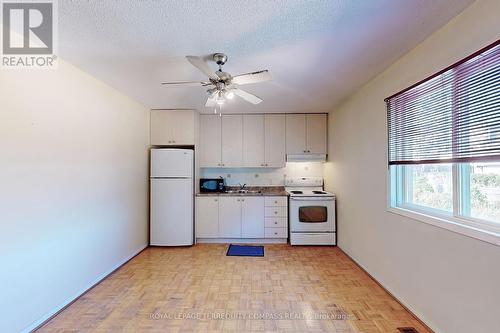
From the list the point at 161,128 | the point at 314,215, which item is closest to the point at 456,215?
the point at 314,215

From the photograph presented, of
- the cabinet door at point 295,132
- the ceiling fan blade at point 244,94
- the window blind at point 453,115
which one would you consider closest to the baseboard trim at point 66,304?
the ceiling fan blade at point 244,94

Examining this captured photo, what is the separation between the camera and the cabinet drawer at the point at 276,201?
4242 millimetres

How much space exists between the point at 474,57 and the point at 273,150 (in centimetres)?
316

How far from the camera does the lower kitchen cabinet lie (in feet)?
13.9

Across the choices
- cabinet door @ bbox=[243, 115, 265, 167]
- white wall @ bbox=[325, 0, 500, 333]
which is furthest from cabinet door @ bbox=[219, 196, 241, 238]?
white wall @ bbox=[325, 0, 500, 333]

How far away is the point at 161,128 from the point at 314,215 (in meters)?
2.95

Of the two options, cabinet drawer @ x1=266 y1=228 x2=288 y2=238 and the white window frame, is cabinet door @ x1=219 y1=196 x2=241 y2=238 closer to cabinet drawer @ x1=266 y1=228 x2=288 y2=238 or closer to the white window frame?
cabinet drawer @ x1=266 y1=228 x2=288 y2=238

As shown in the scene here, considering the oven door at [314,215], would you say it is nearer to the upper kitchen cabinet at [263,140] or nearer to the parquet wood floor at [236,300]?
the parquet wood floor at [236,300]

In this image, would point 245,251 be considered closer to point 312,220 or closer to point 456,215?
point 312,220

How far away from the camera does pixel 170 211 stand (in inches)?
158

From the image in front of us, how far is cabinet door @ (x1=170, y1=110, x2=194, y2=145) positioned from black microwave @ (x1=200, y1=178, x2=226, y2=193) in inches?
32.2

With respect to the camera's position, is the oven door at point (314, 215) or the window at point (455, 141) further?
the oven door at point (314, 215)

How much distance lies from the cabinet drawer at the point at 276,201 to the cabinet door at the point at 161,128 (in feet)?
6.39

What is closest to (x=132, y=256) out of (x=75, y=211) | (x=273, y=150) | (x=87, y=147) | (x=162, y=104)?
(x=75, y=211)
